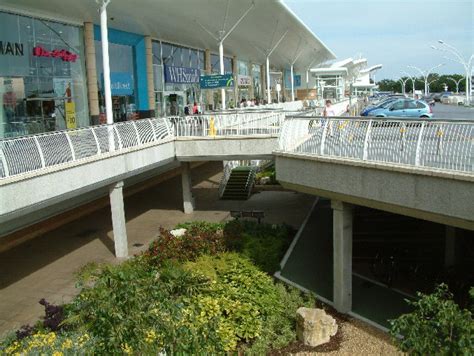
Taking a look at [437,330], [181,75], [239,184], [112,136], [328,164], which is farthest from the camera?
[181,75]

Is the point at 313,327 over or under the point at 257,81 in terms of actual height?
under

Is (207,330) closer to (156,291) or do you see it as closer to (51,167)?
(156,291)

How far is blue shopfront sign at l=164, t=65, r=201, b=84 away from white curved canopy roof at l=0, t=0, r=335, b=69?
1823 millimetres

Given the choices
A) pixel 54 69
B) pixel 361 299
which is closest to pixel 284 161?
pixel 361 299

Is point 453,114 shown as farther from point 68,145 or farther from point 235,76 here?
point 68,145

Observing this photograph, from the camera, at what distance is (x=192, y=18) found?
29.3 m

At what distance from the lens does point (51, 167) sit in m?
12.2

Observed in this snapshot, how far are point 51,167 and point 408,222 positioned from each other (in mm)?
11576

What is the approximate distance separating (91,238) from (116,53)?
12.3 m

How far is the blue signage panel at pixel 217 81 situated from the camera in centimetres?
2327

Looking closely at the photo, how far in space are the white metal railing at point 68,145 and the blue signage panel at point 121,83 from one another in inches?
375

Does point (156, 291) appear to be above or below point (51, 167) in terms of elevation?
below

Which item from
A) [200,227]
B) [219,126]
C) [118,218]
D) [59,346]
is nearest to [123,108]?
[219,126]

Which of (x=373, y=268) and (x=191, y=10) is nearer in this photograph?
(x=373, y=268)
